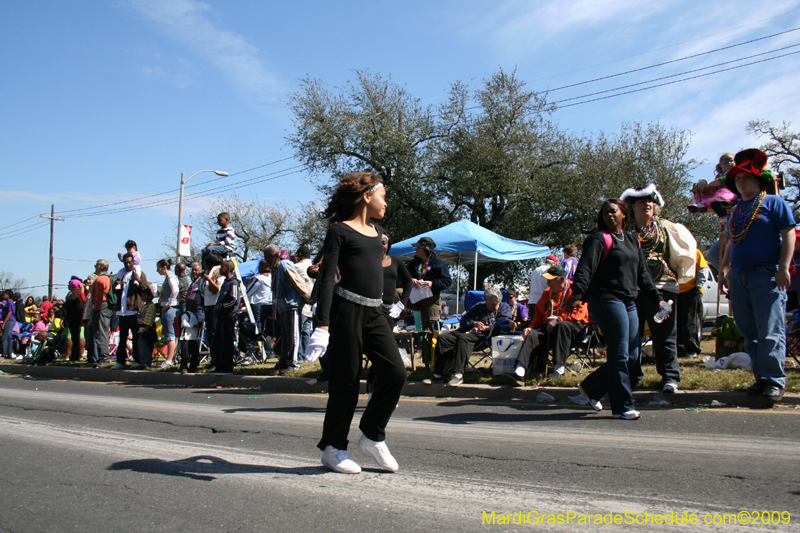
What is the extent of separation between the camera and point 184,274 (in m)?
12.7

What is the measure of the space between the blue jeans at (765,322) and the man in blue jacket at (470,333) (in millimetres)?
3372

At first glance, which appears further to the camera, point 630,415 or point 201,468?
point 630,415

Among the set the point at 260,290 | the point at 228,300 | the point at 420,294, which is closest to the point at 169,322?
the point at 260,290

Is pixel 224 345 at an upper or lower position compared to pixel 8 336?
upper

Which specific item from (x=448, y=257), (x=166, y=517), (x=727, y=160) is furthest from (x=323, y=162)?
(x=166, y=517)

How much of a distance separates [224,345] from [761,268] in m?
8.13

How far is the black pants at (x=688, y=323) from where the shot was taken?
28.1 feet

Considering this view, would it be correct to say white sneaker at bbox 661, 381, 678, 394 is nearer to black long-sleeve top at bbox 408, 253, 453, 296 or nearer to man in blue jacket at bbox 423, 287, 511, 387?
man in blue jacket at bbox 423, 287, 511, 387

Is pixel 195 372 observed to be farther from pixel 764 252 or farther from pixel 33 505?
pixel 764 252

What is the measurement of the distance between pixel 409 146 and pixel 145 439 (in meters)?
26.3

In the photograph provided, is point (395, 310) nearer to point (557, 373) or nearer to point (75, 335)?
point (557, 373)

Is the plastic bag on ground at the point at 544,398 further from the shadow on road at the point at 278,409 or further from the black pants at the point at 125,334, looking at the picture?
the black pants at the point at 125,334

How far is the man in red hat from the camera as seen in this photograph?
5.41 m

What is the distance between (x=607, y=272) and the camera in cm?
540
